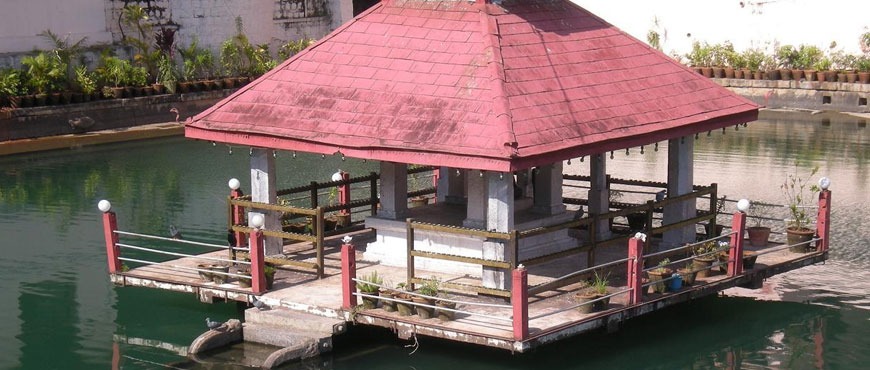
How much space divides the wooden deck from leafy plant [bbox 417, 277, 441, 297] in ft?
1.13

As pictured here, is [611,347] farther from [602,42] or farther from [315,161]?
[315,161]

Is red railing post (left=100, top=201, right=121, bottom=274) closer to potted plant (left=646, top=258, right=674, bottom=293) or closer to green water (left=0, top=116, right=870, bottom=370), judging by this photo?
green water (left=0, top=116, right=870, bottom=370)

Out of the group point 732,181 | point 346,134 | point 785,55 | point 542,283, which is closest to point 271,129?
point 346,134

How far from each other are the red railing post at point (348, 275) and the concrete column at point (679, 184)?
5.23 m

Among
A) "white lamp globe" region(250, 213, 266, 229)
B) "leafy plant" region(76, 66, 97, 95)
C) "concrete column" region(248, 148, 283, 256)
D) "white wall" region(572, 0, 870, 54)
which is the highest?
"white wall" region(572, 0, 870, 54)

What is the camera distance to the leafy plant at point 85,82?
1500 inches

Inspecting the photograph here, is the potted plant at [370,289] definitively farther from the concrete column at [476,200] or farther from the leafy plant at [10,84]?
the leafy plant at [10,84]

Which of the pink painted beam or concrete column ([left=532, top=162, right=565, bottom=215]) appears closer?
the pink painted beam

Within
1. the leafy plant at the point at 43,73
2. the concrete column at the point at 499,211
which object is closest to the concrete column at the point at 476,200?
the concrete column at the point at 499,211

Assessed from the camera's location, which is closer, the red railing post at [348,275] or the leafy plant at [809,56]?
the red railing post at [348,275]

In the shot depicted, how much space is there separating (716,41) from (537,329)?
1148 inches

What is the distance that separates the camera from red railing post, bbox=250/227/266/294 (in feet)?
59.3

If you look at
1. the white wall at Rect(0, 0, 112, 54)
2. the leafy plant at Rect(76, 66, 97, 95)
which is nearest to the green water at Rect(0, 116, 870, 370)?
the leafy plant at Rect(76, 66, 97, 95)

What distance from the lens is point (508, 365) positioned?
17.5m
